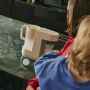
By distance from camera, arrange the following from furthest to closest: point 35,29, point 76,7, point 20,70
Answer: point 35,29 → point 20,70 → point 76,7

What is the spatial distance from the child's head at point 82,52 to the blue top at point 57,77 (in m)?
0.03

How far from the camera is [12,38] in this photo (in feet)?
5.75

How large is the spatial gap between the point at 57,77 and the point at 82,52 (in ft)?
0.37

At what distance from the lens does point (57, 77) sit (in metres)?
0.80

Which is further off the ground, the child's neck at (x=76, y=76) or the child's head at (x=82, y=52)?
the child's head at (x=82, y=52)

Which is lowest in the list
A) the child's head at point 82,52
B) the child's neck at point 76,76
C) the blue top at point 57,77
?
the blue top at point 57,77

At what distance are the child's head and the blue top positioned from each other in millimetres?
32

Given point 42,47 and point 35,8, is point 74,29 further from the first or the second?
point 35,8

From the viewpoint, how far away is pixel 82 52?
0.74m

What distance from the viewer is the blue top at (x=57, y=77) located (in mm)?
780

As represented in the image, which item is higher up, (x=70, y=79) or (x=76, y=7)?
(x=76, y=7)

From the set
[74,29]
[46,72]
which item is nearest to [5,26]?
[74,29]

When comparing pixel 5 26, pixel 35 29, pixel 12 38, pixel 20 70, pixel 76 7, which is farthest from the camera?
pixel 5 26

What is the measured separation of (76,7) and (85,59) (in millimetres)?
263
